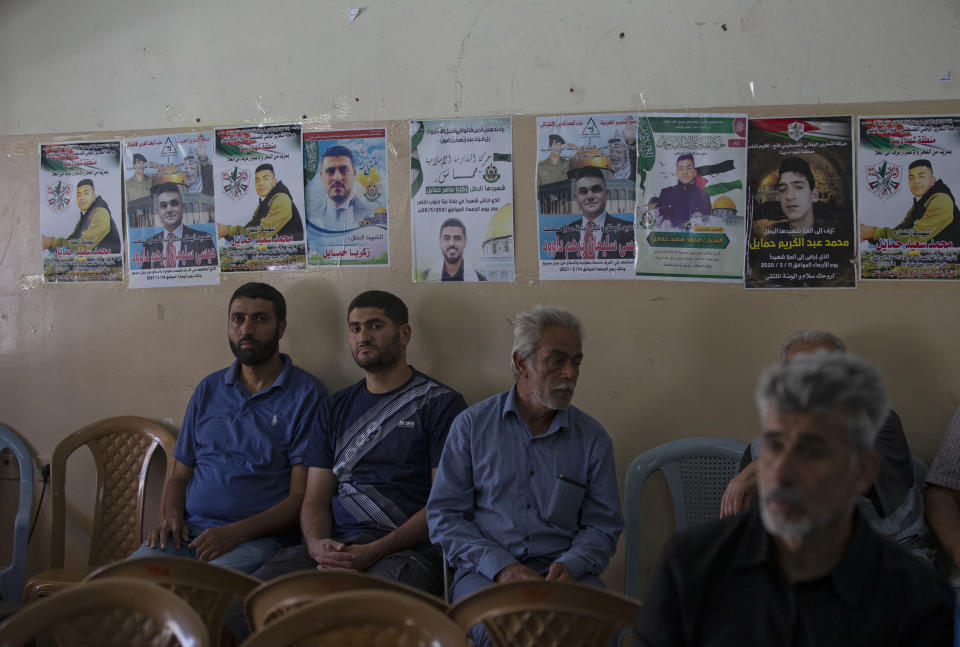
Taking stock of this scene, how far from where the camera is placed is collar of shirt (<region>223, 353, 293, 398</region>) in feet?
10.3

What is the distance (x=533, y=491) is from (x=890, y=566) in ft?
4.26

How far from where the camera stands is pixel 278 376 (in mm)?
3205

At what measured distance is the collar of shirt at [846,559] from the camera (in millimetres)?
1377

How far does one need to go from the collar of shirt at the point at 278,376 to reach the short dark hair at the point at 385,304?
404 millimetres

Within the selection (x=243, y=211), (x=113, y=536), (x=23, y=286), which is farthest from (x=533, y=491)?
(x=23, y=286)

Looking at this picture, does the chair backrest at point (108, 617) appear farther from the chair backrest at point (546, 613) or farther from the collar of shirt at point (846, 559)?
the collar of shirt at point (846, 559)

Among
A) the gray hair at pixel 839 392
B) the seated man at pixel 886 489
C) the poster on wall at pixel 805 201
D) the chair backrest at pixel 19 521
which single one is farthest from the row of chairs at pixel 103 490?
the gray hair at pixel 839 392

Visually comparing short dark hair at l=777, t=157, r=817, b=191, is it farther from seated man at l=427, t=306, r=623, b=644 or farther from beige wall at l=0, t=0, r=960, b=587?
seated man at l=427, t=306, r=623, b=644

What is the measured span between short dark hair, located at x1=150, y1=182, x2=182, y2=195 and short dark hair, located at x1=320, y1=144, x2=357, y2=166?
0.74 meters

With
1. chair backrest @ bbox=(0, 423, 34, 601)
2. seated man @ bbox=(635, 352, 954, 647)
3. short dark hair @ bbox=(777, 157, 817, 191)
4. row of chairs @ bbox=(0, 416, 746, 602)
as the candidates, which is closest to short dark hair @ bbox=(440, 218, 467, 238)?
short dark hair @ bbox=(777, 157, 817, 191)

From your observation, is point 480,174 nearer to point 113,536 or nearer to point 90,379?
point 90,379

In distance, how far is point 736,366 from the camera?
10.1ft

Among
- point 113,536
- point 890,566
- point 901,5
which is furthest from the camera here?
point 113,536

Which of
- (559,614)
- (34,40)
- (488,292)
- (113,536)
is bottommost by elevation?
(113,536)
